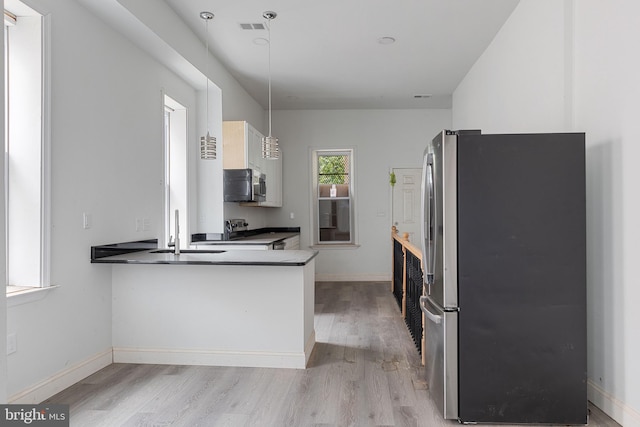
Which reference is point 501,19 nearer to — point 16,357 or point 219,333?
point 219,333

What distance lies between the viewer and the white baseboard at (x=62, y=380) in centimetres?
255

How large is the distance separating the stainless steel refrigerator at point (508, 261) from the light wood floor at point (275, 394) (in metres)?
0.38

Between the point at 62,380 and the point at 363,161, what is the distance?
5.76 metres

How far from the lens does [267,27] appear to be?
4258 millimetres

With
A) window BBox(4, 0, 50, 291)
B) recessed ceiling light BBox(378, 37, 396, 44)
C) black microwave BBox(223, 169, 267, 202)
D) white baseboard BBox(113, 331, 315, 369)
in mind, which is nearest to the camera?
window BBox(4, 0, 50, 291)

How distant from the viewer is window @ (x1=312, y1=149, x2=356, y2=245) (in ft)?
25.6

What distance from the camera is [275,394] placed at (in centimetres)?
283

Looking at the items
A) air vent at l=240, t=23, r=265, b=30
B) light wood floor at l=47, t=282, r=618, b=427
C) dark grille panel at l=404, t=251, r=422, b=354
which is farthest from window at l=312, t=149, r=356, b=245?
light wood floor at l=47, t=282, r=618, b=427

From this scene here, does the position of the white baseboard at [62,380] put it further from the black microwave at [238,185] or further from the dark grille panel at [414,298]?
the dark grille panel at [414,298]

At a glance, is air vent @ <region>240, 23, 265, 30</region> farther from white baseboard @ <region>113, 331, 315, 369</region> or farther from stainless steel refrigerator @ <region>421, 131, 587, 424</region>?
white baseboard @ <region>113, 331, 315, 369</region>

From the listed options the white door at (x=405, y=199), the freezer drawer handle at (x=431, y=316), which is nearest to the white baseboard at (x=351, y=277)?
the white door at (x=405, y=199)

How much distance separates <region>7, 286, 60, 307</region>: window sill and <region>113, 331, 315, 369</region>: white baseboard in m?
0.96

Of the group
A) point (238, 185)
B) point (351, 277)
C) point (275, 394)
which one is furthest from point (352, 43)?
point (351, 277)

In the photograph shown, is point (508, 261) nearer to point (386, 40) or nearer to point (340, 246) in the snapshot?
point (386, 40)
